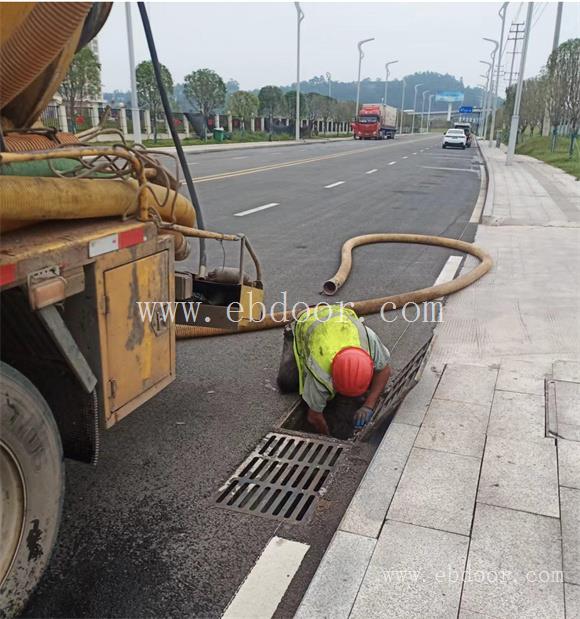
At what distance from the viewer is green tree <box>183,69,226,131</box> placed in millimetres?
47000

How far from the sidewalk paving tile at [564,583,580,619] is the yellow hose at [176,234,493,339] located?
259 cm

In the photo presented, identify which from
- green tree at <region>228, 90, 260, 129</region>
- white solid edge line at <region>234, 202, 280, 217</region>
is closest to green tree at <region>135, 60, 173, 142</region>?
green tree at <region>228, 90, 260, 129</region>

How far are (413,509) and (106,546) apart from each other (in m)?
1.44

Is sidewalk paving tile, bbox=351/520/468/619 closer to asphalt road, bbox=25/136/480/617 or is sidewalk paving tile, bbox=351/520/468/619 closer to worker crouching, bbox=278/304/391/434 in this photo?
asphalt road, bbox=25/136/480/617

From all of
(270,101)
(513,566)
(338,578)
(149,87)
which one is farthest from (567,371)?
(270,101)

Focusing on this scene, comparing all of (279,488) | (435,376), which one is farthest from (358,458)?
(435,376)

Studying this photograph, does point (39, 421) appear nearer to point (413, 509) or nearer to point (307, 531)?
point (307, 531)

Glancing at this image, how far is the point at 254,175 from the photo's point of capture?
18.4 m

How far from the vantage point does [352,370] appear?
3.37 metres

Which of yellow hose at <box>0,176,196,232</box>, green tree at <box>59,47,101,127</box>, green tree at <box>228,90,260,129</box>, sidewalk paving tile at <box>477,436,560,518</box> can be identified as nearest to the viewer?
yellow hose at <box>0,176,196,232</box>

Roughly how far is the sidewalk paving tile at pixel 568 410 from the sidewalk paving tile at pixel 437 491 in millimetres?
691

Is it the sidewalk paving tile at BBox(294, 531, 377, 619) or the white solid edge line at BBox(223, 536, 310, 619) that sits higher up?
the sidewalk paving tile at BBox(294, 531, 377, 619)

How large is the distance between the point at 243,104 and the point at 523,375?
5307 cm

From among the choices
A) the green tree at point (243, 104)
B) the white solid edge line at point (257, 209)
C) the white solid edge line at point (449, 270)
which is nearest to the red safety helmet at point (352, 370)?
the white solid edge line at point (449, 270)
